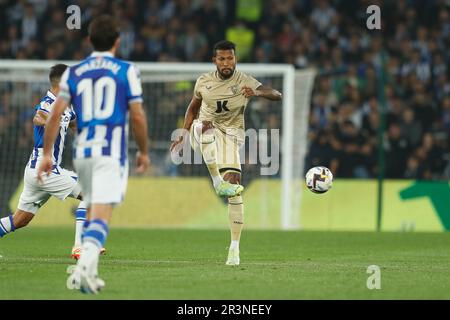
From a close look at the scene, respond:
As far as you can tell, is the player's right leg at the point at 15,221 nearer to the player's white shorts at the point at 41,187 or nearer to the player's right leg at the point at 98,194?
the player's white shorts at the point at 41,187

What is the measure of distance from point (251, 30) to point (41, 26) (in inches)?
214

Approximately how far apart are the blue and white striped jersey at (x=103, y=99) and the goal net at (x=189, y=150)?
11979 mm

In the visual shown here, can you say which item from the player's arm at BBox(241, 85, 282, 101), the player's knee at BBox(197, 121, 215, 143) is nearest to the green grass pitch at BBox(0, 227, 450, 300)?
the player's knee at BBox(197, 121, 215, 143)

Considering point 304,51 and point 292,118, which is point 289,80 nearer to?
point 292,118

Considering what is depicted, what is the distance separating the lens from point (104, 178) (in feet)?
28.8

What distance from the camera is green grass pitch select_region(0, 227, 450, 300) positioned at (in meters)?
9.16

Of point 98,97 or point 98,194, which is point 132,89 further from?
point 98,194

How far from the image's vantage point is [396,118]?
75.2 feet

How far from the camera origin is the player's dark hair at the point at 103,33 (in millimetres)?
8789

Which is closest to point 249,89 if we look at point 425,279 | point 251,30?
point 425,279

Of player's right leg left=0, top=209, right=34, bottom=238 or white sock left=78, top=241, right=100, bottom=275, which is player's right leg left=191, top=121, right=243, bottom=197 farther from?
white sock left=78, top=241, right=100, bottom=275

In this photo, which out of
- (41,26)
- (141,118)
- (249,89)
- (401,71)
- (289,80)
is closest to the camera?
(141,118)

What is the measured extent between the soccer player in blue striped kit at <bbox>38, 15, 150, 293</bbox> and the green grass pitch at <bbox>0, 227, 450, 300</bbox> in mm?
927

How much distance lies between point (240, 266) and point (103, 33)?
154 inches
